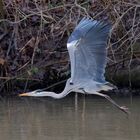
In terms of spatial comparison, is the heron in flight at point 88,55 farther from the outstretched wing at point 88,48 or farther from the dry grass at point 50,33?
the dry grass at point 50,33

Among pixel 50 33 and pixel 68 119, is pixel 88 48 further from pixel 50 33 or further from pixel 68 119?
pixel 50 33

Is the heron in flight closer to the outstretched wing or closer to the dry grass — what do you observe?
the outstretched wing

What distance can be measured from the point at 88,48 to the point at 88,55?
0.29 ft

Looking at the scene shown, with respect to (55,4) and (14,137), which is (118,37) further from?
(14,137)

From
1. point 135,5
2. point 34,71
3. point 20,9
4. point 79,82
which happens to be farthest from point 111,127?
point 20,9

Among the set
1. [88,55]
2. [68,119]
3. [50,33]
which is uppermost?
[50,33]

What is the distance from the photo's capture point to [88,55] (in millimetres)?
6734

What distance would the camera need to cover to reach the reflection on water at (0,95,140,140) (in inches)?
241

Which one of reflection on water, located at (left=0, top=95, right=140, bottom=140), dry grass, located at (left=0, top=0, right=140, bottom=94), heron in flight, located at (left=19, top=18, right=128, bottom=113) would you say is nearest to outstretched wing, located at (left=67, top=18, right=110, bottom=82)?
heron in flight, located at (left=19, top=18, right=128, bottom=113)

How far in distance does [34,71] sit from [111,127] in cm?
294

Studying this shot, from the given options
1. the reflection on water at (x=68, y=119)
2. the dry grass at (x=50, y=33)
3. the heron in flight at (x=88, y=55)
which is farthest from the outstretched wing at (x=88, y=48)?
the dry grass at (x=50, y=33)

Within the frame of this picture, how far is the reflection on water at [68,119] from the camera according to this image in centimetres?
613

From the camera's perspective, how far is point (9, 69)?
31.1ft

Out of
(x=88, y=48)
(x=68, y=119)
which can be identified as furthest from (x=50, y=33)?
(x=88, y=48)
